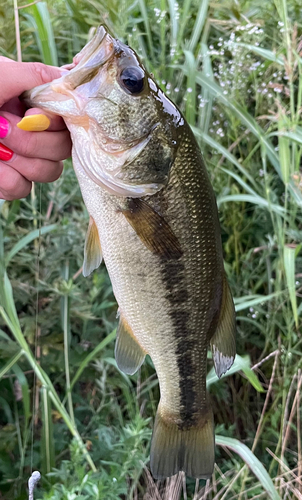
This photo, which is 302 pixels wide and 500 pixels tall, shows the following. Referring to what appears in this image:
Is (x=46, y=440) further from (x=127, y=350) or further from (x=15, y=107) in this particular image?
Result: (x=15, y=107)

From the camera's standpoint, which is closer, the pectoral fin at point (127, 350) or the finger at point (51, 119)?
the finger at point (51, 119)

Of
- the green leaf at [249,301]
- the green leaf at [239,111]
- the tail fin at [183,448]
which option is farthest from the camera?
the green leaf at [239,111]

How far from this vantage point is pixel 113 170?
2.49ft

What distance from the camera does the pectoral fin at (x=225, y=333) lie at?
A: 0.90 m

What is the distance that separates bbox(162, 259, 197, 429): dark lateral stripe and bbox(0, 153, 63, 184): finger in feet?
1.06

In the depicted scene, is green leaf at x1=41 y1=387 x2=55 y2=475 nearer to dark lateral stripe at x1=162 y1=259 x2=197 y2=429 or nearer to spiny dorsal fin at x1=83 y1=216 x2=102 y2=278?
dark lateral stripe at x1=162 y1=259 x2=197 y2=429

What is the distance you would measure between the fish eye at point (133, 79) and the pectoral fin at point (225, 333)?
449 millimetres

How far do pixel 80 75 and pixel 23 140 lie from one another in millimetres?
182

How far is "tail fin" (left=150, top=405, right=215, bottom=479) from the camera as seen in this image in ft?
3.08

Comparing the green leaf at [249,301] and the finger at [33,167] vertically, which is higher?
the finger at [33,167]

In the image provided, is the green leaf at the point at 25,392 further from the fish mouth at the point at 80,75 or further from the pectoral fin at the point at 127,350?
the fish mouth at the point at 80,75

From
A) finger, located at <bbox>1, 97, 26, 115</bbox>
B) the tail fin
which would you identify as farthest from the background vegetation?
finger, located at <bbox>1, 97, 26, 115</bbox>

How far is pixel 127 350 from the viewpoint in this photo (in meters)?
0.92

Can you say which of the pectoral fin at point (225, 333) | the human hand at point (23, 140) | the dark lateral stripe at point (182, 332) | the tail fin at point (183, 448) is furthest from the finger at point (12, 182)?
the tail fin at point (183, 448)
